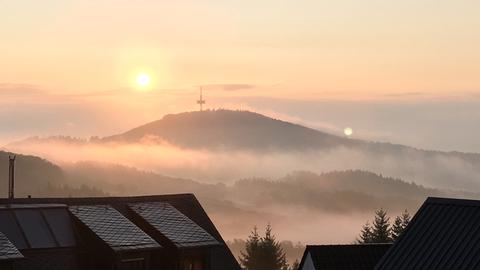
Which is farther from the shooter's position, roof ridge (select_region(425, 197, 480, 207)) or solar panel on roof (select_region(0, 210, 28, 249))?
solar panel on roof (select_region(0, 210, 28, 249))

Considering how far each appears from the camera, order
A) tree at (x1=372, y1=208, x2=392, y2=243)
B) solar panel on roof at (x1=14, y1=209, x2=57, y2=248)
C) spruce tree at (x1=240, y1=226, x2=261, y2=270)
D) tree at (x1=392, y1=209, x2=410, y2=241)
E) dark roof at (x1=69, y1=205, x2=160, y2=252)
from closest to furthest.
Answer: solar panel on roof at (x1=14, y1=209, x2=57, y2=248) → dark roof at (x1=69, y1=205, x2=160, y2=252) → tree at (x1=372, y1=208, x2=392, y2=243) → tree at (x1=392, y1=209, x2=410, y2=241) → spruce tree at (x1=240, y1=226, x2=261, y2=270)

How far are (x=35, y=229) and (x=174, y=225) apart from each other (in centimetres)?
898

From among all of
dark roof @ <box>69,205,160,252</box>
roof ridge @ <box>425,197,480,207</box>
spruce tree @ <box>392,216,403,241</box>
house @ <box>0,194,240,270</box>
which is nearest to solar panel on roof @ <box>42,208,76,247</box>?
house @ <box>0,194,240,270</box>

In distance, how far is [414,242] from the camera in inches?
1257

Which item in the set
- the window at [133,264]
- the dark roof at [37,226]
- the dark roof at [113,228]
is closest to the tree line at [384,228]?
the dark roof at [113,228]

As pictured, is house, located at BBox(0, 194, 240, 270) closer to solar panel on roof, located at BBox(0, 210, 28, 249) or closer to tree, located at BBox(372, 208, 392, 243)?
solar panel on roof, located at BBox(0, 210, 28, 249)

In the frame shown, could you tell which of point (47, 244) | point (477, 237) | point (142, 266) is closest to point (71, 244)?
point (47, 244)

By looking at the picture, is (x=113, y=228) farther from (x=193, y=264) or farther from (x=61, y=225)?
(x=193, y=264)

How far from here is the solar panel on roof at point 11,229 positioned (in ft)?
131

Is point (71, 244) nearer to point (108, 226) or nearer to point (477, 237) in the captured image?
point (108, 226)

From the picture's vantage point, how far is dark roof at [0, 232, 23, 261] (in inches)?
1404

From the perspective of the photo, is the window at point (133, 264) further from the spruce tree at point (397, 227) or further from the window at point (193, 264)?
the spruce tree at point (397, 227)

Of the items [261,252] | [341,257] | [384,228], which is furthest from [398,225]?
[341,257]

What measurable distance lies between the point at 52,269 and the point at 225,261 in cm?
1230
